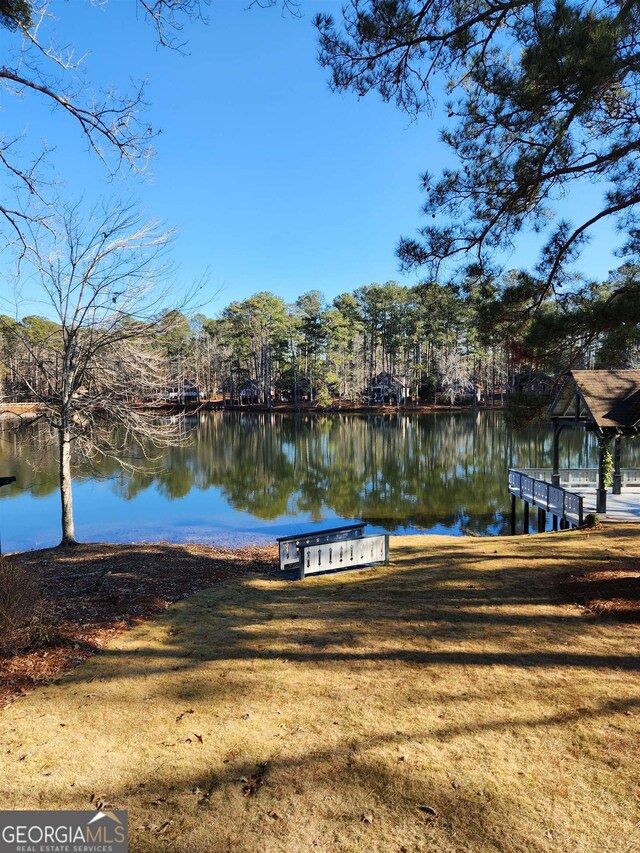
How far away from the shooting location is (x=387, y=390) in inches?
2552

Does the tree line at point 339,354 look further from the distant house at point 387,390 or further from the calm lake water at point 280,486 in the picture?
the calm lake water at point 280,486

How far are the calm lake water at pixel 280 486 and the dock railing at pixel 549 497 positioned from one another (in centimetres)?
139

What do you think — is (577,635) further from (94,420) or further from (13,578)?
(94,420)

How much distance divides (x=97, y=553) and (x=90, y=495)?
11.2m

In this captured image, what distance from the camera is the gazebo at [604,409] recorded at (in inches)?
533

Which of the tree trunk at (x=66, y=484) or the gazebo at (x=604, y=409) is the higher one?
the gazebo at (x=604, y=409)

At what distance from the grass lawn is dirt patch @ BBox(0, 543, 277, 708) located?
314 mm

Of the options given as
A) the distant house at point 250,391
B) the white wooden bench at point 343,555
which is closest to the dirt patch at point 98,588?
the white wooden bench at point 343,555

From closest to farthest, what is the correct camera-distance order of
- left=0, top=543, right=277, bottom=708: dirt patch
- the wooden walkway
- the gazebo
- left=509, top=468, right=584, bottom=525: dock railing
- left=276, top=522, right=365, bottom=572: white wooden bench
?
left=0, top=543, right=277, bottom=708: dirt patch → left=276, top=522, right=365, bottom=572: white wooden bench → the wooden walkway → left=509, top=468, right=584, bottom=525: dock railing → the gazebo

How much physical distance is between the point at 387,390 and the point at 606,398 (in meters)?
50.6

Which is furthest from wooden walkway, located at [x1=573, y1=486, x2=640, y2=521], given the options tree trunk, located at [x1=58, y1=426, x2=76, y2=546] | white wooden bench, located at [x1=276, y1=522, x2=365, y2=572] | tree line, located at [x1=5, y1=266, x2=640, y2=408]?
tree line, located at [x1=5, y1=266, x2=640, y2=408]

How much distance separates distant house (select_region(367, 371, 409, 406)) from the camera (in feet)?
201

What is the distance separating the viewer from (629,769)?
3.15 meters

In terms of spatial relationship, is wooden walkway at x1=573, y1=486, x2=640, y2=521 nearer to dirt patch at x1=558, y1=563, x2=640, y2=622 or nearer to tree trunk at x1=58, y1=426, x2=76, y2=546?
dirt patch at x1=558, y1=563, x2=640, y2=622
